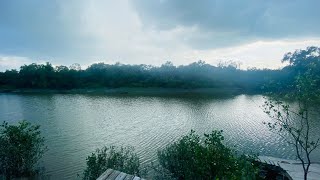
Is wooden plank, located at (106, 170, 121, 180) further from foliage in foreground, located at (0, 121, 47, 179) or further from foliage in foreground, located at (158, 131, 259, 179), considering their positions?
foliage in foreground, located at (0, 121, 47, 179)

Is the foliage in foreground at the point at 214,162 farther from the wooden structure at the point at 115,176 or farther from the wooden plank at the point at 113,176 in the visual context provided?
the wooden plank at the point at 113,176

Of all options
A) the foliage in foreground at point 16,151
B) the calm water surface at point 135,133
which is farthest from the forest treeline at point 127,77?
the foliage in foreground at point 16,151

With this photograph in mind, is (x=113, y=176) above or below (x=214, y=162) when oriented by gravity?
above

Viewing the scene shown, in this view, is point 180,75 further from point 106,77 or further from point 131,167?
point 131,167

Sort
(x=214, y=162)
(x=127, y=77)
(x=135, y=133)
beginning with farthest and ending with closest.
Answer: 1. (x=127, y=77)
2. (x=135, y=133)
3. (x=214, y=162)

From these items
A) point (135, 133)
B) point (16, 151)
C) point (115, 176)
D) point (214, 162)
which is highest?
point (115, 176)

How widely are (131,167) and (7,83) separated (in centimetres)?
11126

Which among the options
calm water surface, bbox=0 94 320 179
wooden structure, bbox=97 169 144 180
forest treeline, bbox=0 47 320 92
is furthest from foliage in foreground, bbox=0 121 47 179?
forest treeline, bbox=0 47 320 92

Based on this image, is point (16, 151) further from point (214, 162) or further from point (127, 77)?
point (127, 77)

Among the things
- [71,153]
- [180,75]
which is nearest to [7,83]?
[180,75]

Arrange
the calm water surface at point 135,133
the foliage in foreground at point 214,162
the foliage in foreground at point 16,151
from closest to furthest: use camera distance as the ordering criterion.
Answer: the foliage in foreground at point 214,162 → the foliage in foreground at point 16,151 → the calm water surface at point 135,133

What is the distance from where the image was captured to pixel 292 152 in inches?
851

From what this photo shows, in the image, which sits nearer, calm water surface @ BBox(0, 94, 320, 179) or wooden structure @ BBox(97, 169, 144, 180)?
wooden structure @ BBox(97, 169, 144, 180)

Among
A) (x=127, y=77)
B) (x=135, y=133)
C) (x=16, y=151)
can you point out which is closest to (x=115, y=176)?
(x=16, y=151)
